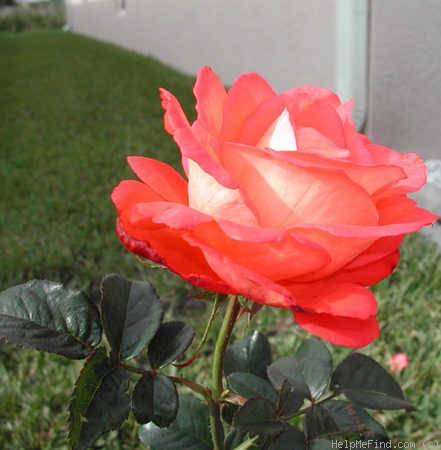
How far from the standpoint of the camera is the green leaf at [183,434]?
0.68m

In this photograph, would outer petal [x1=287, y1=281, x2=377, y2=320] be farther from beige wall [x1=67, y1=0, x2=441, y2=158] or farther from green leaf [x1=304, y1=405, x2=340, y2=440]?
beige wall [x1=67, y1=0, x2=441, y2=158]

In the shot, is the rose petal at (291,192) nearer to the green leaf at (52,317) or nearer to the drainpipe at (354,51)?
the green leaf at (52,317)

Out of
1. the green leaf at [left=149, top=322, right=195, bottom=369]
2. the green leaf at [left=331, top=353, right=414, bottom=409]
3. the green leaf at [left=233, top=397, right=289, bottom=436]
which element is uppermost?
the green leaf at [left=149, top=322, right=195, bottom=369]

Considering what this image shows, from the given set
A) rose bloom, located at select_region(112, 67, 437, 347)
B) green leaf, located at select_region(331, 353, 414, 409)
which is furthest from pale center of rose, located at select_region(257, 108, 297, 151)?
green leaf, located at select_region(331, 353, 414, 409)

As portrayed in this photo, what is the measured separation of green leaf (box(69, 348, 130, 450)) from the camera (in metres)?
0.47

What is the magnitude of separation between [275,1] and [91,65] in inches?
187

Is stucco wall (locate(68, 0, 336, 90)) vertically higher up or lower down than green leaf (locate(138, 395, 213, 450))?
lower down

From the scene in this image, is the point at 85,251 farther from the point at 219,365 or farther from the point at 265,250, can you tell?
the point at 265,250

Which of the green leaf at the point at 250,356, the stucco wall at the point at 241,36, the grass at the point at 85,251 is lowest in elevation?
the grass at the point at 85,251

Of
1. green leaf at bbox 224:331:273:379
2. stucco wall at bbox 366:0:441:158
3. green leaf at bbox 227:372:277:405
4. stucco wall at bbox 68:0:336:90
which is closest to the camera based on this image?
green leaf at bbox 227:372:277:405

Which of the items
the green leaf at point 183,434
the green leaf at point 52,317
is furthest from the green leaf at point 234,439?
the green leaf at point 52,317

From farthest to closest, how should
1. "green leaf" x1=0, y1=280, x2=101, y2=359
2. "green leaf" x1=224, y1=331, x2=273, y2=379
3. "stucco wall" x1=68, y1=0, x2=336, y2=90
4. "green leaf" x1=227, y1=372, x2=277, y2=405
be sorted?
1. "stucco wall" x1=68, y1=0, x2=336, y2=90
2. "green leaf" x1=224, y1=331, x2=273, y2=379
3. "green leaf" x1=227, y1=372, x2=277, y2=405
4. "green leaf" x1=0, y1=280, x2=101, y2=359

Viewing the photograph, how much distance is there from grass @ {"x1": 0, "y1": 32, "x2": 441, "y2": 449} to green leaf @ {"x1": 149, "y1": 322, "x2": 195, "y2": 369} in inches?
40.2

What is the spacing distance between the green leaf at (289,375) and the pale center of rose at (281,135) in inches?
12.4
